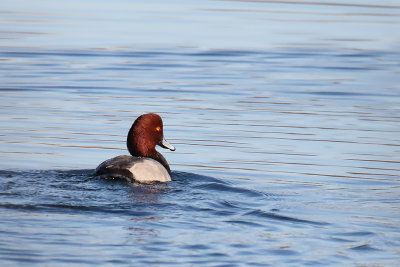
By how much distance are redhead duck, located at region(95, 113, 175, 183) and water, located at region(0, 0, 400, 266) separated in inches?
7.7

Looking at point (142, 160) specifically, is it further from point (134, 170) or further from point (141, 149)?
point (141, 149)

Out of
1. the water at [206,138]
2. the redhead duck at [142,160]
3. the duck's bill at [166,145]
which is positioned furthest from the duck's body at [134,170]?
the duck's bill at [166,145]

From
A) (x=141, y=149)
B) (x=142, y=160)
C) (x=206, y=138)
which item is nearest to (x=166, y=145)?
(x=141, y=149)

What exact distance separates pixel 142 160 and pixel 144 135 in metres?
0.75

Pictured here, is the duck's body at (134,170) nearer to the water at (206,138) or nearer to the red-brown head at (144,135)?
the water at (206,138)

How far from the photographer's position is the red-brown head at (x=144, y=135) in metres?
11.4

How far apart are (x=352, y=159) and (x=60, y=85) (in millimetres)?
6891

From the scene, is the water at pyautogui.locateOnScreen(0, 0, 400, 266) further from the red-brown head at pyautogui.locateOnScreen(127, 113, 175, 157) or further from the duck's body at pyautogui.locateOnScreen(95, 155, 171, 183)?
the red-brown head at pyautogui.locateOnScreen(127, 113, 175, 157)

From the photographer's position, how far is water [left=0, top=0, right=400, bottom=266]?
8.07m

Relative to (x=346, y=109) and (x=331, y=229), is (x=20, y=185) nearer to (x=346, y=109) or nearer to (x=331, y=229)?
(x=331, y=229)

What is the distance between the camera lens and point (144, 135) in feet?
37.6

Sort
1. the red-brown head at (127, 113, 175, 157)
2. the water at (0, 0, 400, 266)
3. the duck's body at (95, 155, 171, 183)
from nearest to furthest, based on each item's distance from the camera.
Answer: the water at (0, 0, 400, 266)
the duck's body at (95, 155, 171, 183)
the red-brown head at (127, 113, 175, 157)

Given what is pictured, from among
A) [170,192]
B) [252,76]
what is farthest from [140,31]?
[170,192]

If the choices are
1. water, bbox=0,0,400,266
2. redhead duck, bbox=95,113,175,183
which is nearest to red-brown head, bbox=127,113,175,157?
redhead duck, bbox=95,113,175,183
